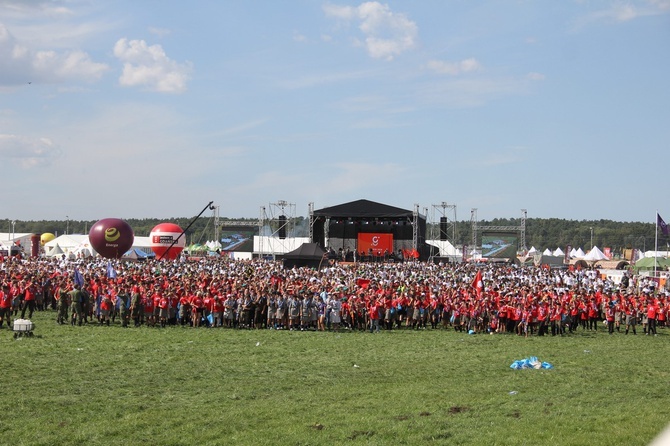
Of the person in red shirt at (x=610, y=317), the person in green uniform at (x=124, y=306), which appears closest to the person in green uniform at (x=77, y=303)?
the person in green uniform at (x=124, y=306)

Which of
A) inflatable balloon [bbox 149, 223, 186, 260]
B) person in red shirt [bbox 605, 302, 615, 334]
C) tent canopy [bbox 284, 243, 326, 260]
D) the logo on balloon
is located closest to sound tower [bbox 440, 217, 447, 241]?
tent canopy [bbox 284, 243, 326, 260]

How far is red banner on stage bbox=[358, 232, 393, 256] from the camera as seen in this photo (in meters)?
67.9

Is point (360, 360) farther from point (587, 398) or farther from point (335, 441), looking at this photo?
point (335, 441)

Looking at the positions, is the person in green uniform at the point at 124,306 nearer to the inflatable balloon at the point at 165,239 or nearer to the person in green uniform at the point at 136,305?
the person in green uniform at the point at 136,305

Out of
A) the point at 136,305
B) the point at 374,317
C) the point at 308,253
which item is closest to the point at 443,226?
the point at 308,253

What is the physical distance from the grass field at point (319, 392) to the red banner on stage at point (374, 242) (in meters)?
43.3

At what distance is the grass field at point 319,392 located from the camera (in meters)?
11.5

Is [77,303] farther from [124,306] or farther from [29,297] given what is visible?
[29,297]

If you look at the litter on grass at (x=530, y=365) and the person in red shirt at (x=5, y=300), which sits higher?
the person in red shirt at (x=5, y=300)

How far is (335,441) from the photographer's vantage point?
1114 centimetres

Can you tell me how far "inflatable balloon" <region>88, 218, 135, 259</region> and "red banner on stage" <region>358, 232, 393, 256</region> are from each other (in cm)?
2122

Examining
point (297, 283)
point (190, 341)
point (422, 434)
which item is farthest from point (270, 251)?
point (422, 434)

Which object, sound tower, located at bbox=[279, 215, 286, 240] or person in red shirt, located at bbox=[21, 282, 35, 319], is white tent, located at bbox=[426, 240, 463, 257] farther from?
person in red shirt, located at bbox=[21, 282, 35, 319]

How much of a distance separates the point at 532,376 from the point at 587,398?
2729mm
